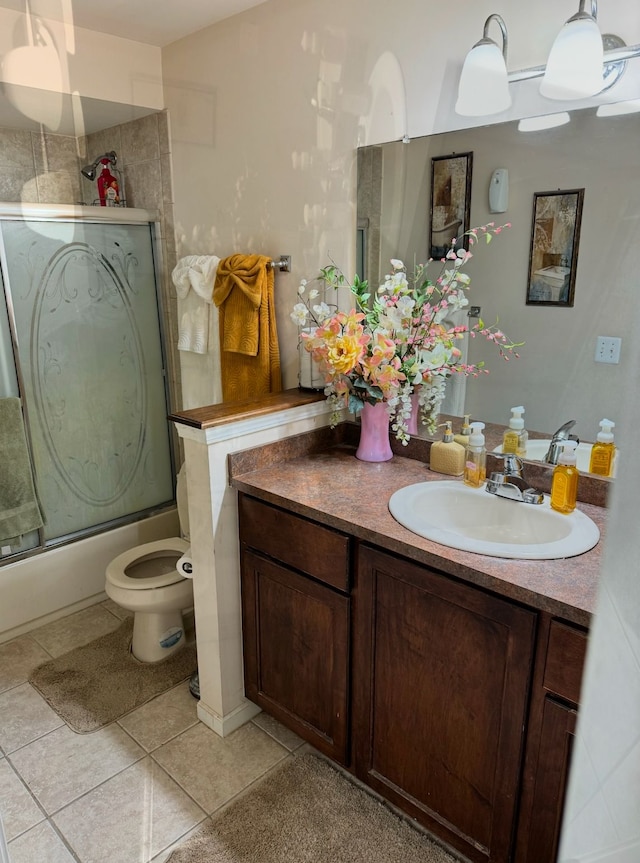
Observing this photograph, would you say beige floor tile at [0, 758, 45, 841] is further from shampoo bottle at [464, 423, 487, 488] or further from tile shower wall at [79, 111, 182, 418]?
tile shower wall at [79, 111, 182, 418]

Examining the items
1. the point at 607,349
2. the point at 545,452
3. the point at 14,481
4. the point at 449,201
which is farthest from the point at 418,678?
the point at 14,481

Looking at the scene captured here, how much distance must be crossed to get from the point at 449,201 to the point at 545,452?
747mm

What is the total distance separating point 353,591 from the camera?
155cm

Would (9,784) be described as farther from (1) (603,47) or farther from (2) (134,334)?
(1) (603,47)

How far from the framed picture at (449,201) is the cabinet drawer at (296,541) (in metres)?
0.87

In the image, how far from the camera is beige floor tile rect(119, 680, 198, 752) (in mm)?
1949

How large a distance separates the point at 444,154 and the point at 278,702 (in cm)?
167

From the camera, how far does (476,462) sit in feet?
5.51

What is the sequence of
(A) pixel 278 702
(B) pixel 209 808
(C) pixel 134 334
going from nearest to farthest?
(B) pixel 209 808
(A) pixel 278 702
(C) pixel 134 334

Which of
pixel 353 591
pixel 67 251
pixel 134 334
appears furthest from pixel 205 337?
pixel 353 591

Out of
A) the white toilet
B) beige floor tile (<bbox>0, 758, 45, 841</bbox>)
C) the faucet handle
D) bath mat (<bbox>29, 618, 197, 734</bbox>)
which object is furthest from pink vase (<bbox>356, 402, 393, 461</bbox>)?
beige floor tile (<bbox>0, 758, 45, 841</bbox>)

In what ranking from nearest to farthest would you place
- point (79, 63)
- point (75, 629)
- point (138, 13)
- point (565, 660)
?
point (565, 660) → point (138, 13) → point (79, 63) → point (75, 629)

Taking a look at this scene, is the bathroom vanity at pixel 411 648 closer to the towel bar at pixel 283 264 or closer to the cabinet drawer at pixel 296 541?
the cabinet drawer at pixel 296 541

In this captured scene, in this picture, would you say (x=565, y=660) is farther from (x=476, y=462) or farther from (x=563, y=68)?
(x=563, y=68)
